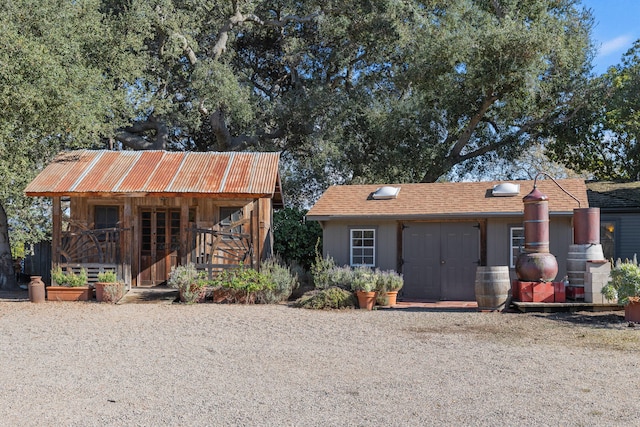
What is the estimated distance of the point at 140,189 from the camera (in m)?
15.1

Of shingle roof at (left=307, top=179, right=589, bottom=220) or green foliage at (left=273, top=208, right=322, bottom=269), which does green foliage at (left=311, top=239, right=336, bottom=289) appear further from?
green foliage at (left=273, top=208, right=322, bottom=269)

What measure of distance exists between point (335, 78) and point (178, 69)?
621 cm

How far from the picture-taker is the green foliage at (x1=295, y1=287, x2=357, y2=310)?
1364 cm

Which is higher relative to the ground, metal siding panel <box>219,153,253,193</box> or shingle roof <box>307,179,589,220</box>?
metal siding panel <box>219,153,253,193</box>

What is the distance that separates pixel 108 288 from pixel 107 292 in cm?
10

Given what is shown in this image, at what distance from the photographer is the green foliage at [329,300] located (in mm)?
13641

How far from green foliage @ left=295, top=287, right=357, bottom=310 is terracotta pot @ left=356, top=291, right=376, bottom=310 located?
0.19 meters

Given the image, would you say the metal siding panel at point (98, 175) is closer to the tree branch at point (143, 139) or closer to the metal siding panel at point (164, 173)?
the metal siding panel at point (164, 173)

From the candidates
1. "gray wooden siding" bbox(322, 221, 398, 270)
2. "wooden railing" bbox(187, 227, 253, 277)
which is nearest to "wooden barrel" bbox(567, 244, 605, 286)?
"gray wooden siding" bbox(322, 221, 398, 270)

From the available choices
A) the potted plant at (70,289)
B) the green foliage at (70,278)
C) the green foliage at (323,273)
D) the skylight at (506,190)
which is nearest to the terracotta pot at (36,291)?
the potted plant at (70,289)

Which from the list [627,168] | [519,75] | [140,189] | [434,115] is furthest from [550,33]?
[140,189]

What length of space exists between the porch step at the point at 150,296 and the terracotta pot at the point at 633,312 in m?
9.39

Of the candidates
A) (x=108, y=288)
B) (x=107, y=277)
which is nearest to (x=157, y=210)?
(x=107, y=277)

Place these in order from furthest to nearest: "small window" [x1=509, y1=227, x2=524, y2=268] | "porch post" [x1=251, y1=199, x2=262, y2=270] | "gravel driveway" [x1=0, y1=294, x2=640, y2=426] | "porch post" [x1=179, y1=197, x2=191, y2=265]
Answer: "porch post" [x1=179, y1=197, x2=191, y2=265] < "small window" [x1=509, y1=227, x2=524, y2=268] < "porch post" [x1=251, y1=199, x2=262, y2=270] < "gravel driveway" [x1=0, y1=294, x2=640, y2=426]
